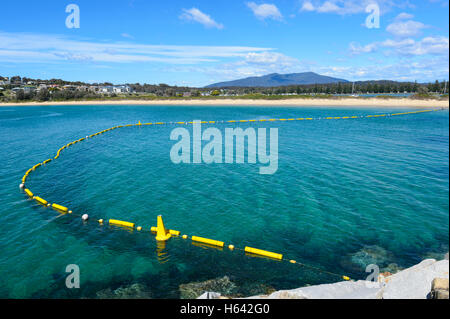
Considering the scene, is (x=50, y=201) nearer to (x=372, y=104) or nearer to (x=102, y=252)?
(x=102, y=252)

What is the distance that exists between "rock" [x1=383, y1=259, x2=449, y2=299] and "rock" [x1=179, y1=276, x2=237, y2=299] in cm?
509

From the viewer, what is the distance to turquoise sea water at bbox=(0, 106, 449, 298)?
34.0 ft

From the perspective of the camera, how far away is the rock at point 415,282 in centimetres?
740

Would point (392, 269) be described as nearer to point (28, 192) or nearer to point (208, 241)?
point (208, 241)

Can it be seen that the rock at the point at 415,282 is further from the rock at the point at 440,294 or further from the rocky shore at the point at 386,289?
the rock at the point at 440,294

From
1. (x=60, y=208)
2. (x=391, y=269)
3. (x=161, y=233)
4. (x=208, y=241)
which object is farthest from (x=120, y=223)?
(x=391, y=269)

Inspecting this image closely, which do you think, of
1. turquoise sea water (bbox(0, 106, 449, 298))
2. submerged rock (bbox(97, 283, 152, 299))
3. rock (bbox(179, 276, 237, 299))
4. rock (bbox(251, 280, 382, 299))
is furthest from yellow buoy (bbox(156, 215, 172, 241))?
rock (bbox(251, 280, 382, 299))

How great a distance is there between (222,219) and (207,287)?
5.20 m

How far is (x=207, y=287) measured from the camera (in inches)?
374

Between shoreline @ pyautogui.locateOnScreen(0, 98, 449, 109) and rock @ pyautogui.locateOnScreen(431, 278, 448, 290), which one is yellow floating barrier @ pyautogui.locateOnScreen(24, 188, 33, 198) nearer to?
rock @ pyautogui.locateOnScreen(431, 278, 448, 290)

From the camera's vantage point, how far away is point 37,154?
29672mm

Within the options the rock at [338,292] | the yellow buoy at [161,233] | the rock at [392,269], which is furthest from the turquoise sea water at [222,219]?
the rock at [338,292]
